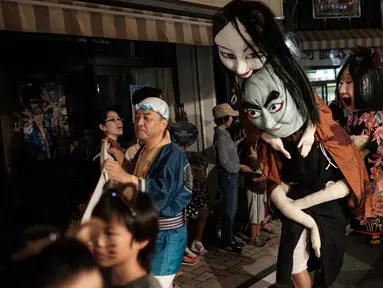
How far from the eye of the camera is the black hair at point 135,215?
1.55 meters

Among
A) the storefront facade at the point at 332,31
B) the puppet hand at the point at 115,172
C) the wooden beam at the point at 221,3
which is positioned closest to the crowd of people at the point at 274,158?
the puppet hand at the point at 115,172

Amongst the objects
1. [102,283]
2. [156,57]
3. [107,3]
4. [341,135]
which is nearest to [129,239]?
[102,283]

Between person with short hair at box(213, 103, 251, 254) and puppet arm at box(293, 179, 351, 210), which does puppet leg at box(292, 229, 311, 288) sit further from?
person with short hair at box(213, 103, 251, 254)

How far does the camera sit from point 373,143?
12.5 feet

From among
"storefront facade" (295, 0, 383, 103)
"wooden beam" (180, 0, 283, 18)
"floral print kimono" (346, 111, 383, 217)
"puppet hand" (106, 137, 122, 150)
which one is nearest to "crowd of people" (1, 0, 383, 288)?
"puppet hand" (106, 137, 122, 150)

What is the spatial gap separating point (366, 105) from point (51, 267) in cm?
319

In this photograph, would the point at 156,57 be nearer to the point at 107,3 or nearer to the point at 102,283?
the point at 107,3

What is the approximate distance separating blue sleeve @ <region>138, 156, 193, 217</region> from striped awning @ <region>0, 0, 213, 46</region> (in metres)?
1.50

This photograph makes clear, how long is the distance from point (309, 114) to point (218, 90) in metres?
4.52

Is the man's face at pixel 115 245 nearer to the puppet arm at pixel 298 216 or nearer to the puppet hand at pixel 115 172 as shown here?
the puppet hand at pixel 115 172

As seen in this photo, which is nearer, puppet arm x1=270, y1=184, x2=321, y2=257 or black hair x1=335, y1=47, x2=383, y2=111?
puppet arm x1=270, y1=184, x2=321, y2=257

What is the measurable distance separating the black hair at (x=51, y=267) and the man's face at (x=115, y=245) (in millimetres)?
187

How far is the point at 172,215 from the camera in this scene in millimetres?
2727

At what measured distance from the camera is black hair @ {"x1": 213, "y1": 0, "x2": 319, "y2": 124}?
2.56 m
